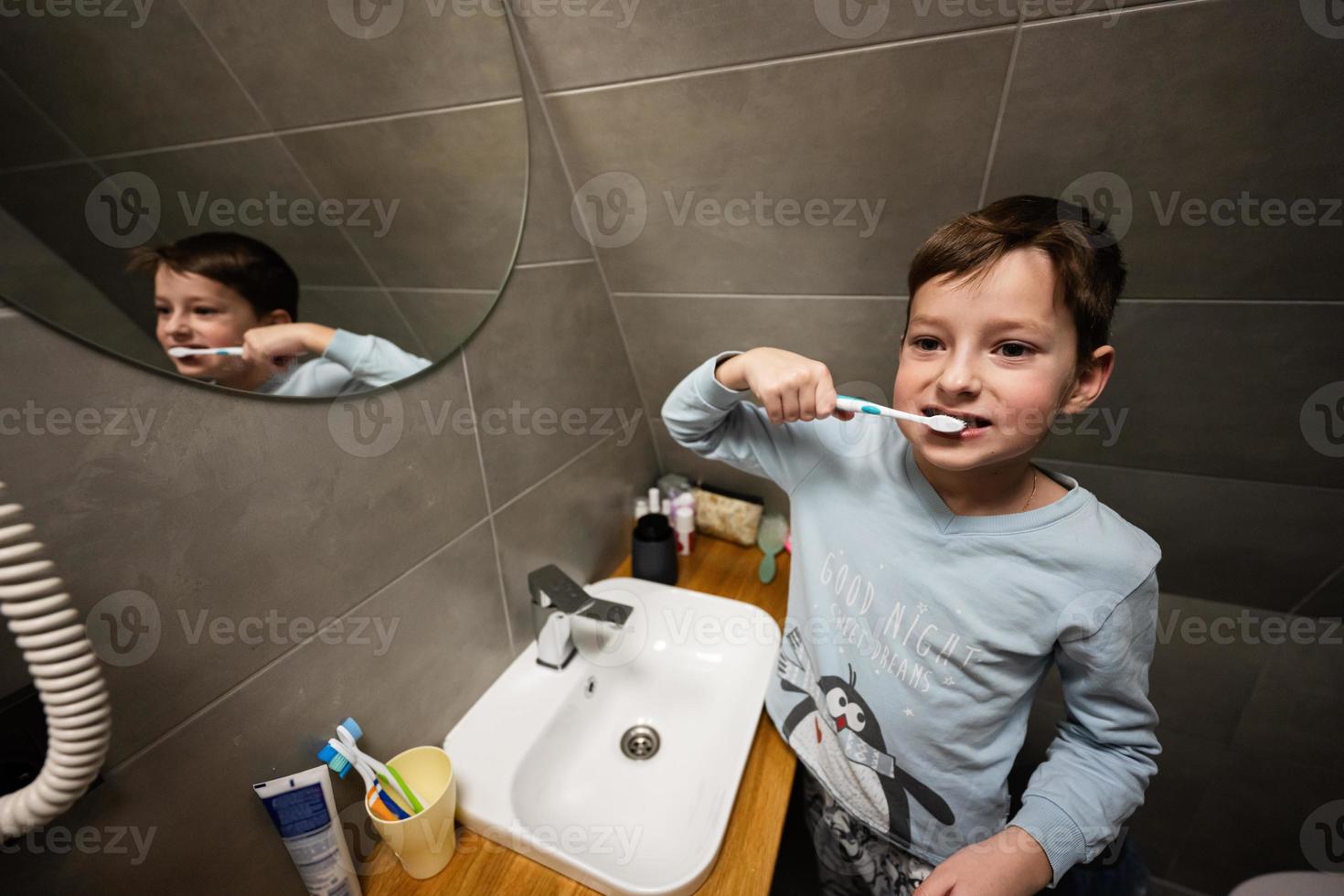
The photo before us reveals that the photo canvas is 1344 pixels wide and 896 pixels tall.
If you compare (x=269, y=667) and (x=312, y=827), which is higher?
(x=269, y=667)

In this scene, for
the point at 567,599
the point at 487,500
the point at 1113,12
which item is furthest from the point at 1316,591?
the point at 487,500

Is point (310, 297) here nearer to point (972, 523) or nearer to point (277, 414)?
point (277, 414)

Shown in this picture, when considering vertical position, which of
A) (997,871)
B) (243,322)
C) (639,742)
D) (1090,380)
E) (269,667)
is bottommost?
(639,742)

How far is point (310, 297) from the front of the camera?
1.66 ft

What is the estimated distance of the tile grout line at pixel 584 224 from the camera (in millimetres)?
671

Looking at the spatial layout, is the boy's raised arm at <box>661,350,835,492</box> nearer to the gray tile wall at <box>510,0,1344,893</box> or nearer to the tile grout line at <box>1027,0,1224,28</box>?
the gray tile wall at <box>510,0,1344,893</box>

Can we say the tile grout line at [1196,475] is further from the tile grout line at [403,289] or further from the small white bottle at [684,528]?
the tile grout line at [403,289]

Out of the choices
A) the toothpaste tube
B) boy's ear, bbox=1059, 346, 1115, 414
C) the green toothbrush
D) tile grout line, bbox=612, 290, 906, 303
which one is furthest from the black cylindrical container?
boy's ear, bbox=1059, 346, 1115, 414

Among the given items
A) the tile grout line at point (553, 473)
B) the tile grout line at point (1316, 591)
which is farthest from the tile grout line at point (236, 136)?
the tile grout line at point (1316, 591)

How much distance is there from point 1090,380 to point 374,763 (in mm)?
875

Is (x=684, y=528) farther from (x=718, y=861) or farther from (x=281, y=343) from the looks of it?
(x=281, y=343)

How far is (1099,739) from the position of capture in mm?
545

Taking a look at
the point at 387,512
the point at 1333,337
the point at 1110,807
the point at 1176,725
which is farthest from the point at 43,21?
the point at 1176,725

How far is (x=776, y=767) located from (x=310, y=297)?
2.62 ft
